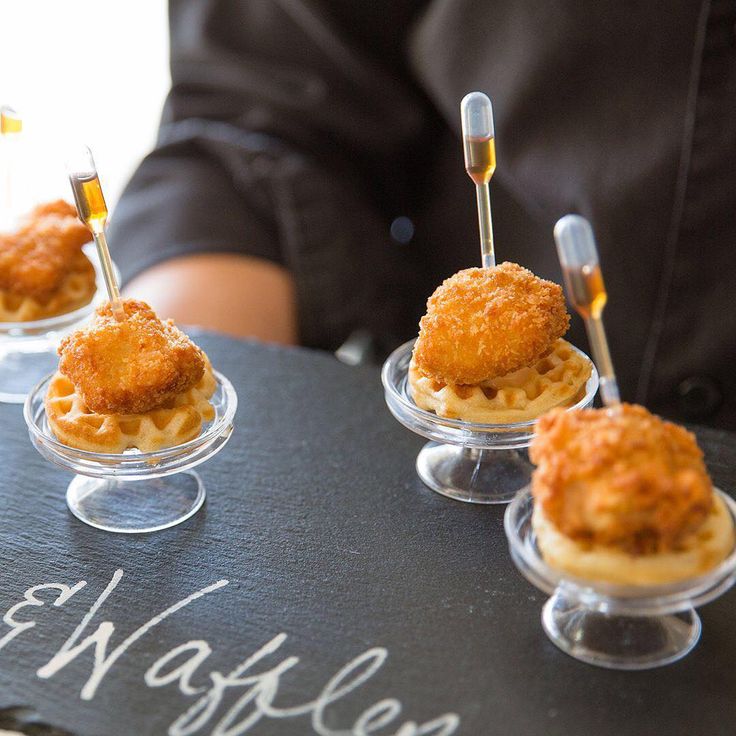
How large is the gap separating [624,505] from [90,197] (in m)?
0.50

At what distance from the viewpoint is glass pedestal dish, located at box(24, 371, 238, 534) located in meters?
0.82

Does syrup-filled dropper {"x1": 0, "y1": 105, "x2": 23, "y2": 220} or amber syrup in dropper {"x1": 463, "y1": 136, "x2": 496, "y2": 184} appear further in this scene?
syrup-filled dropper {"x1": 0, "y1": 105, "x2": 23, "y2": 220}

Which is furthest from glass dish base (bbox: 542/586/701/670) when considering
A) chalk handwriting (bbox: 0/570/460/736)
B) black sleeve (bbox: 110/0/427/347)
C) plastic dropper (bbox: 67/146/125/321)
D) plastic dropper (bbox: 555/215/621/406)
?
black sleeve (bbox: 110/0/427/347)

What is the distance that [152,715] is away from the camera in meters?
0.68

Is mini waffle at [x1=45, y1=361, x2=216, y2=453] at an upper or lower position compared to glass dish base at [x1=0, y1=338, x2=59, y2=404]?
upper

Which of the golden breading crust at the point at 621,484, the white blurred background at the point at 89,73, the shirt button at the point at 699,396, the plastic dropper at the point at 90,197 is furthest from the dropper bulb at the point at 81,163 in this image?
the white blurred background at the point at 89,73

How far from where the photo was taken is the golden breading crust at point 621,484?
0.63 m

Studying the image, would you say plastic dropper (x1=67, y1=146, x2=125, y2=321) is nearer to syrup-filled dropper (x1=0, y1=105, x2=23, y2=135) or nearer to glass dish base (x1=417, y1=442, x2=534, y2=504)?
syrup-filled dropper (x1=0, y1=105, x2=23, y2=135)

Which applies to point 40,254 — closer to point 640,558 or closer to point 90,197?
point 90,197

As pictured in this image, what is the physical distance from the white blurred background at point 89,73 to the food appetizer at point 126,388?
1.75 m

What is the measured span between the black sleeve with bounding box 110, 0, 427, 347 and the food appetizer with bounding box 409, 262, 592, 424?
0.55 metres

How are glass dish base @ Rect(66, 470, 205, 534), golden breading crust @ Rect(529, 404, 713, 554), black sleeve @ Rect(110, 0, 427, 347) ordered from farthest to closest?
black sleeve @ Rect(110, 0, 427, 347)
glass dish base @ Rect(66, 470, 205, 534)
golden breading crust @ Rect(529, 404, 713, 554)

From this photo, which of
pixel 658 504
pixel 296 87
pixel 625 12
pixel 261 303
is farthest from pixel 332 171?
pixel 658 504

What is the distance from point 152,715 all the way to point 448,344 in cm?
37
